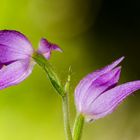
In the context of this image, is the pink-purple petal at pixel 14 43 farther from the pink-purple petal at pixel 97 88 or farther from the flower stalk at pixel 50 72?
the pink-purple petal at pixel 97 88

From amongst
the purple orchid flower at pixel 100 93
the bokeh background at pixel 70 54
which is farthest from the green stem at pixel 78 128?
the bokeh background at pixel 70 54

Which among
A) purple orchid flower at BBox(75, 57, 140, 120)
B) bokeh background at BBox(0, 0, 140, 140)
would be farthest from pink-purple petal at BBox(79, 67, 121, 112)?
bokeh background at BBox(0, 0, 140, 140)

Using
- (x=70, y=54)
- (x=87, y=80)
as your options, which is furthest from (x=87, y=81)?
(x=70, y=54)

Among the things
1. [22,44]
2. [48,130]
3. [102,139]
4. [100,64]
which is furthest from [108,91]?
[100,64]

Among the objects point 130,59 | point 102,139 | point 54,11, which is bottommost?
point 102,139

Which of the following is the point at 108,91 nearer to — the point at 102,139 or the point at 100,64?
the point at 102,139

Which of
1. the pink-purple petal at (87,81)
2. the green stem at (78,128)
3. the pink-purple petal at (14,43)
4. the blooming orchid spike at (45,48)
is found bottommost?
the green stem at (78,128)
